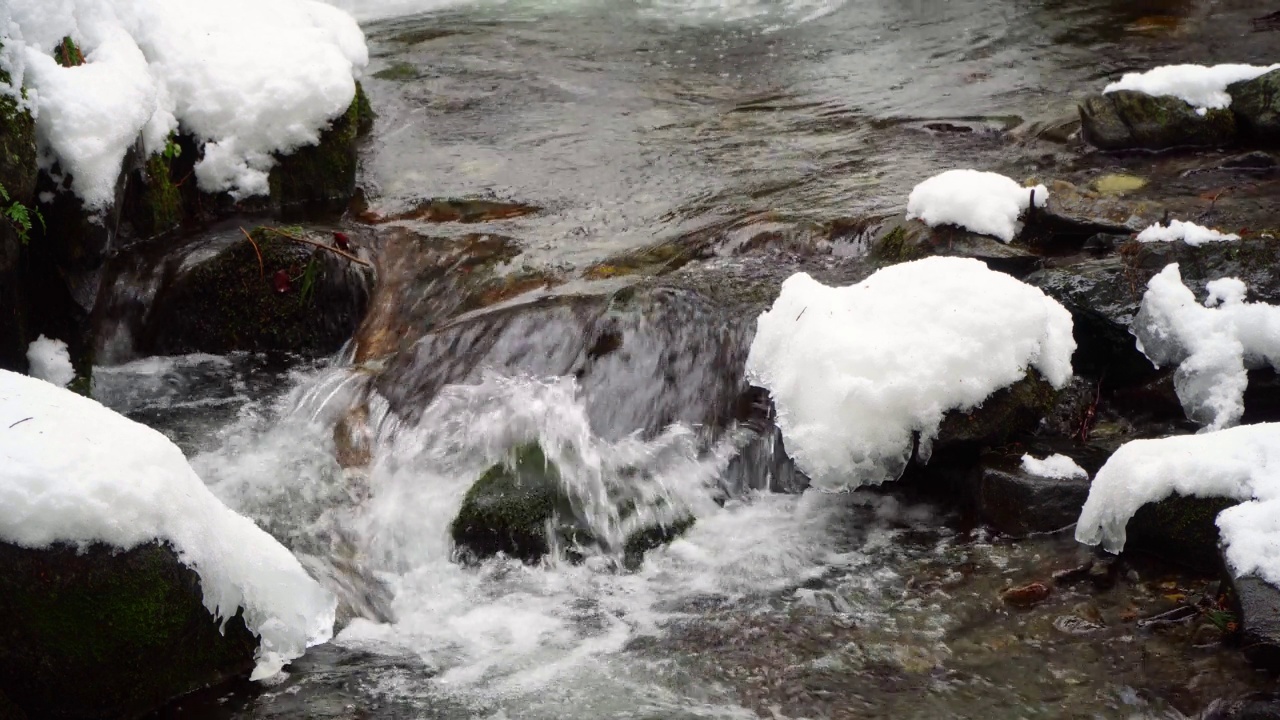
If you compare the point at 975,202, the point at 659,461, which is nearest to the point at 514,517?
the point at 659,461

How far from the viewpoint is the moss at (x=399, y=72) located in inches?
429

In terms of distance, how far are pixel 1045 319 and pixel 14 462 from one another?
4389 millimetres

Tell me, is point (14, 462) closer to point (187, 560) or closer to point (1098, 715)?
point (187, 560)

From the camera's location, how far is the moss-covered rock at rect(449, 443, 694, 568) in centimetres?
511

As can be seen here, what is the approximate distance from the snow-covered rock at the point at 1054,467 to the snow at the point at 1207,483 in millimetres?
256

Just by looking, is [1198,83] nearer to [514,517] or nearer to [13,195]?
[514,517]

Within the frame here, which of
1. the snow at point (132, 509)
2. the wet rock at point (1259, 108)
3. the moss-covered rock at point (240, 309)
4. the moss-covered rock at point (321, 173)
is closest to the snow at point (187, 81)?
the moss-covered rock at point (321, 173)

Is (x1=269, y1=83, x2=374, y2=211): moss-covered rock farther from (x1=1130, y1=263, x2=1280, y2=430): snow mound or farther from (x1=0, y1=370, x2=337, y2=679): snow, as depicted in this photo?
(x1=1130, y1=263, x2=1280, y2=430): snow mound

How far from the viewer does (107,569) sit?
3.63 metres

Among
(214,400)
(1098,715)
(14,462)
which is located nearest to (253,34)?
(214,400)

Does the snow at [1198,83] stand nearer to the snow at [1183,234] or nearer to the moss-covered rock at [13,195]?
the snow at [1183,234]

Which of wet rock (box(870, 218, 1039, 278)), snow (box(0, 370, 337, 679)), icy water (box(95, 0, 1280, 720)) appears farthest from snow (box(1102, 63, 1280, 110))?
snow (box(0, 370, 337, 679))

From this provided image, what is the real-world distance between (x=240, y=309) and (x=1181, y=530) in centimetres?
540

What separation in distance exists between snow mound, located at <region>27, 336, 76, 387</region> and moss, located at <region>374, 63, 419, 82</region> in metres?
5.59
